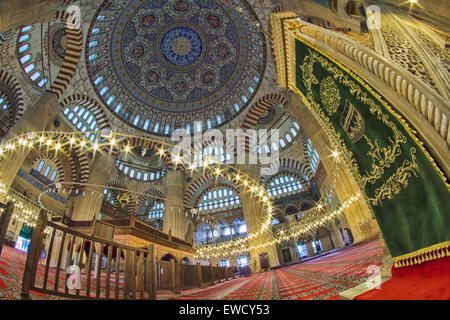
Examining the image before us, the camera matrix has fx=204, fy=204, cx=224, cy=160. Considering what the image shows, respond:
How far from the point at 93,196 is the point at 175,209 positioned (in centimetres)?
550

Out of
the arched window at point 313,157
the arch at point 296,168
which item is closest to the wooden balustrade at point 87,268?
the arched window at point 313,157

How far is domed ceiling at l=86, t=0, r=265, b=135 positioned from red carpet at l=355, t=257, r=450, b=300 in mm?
14656

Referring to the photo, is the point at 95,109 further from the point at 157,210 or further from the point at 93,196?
the point at 157,210

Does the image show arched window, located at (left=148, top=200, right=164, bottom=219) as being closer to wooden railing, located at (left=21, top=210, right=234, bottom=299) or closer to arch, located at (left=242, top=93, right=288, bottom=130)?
arch, located at (left=242, top=93, right=288, bottom=130)

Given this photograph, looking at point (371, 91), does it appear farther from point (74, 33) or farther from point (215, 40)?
point (215, 40)

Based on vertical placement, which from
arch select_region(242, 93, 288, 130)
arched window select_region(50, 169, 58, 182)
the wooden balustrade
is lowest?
the wooden balustrade

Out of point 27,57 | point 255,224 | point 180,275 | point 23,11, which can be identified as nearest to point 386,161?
point 180,275

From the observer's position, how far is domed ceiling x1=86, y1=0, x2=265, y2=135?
14977 millimetres

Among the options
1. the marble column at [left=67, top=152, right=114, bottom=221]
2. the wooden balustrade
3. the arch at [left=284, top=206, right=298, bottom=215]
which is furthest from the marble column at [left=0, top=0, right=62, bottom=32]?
the arch at [left=284, top=206, right=298, bottom=215]

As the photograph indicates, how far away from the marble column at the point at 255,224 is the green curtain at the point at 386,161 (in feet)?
30.5

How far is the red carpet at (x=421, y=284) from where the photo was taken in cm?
141

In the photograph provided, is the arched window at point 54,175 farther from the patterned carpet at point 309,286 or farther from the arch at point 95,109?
the patterned carpet at point 309,286

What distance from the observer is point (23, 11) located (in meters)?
6.75
